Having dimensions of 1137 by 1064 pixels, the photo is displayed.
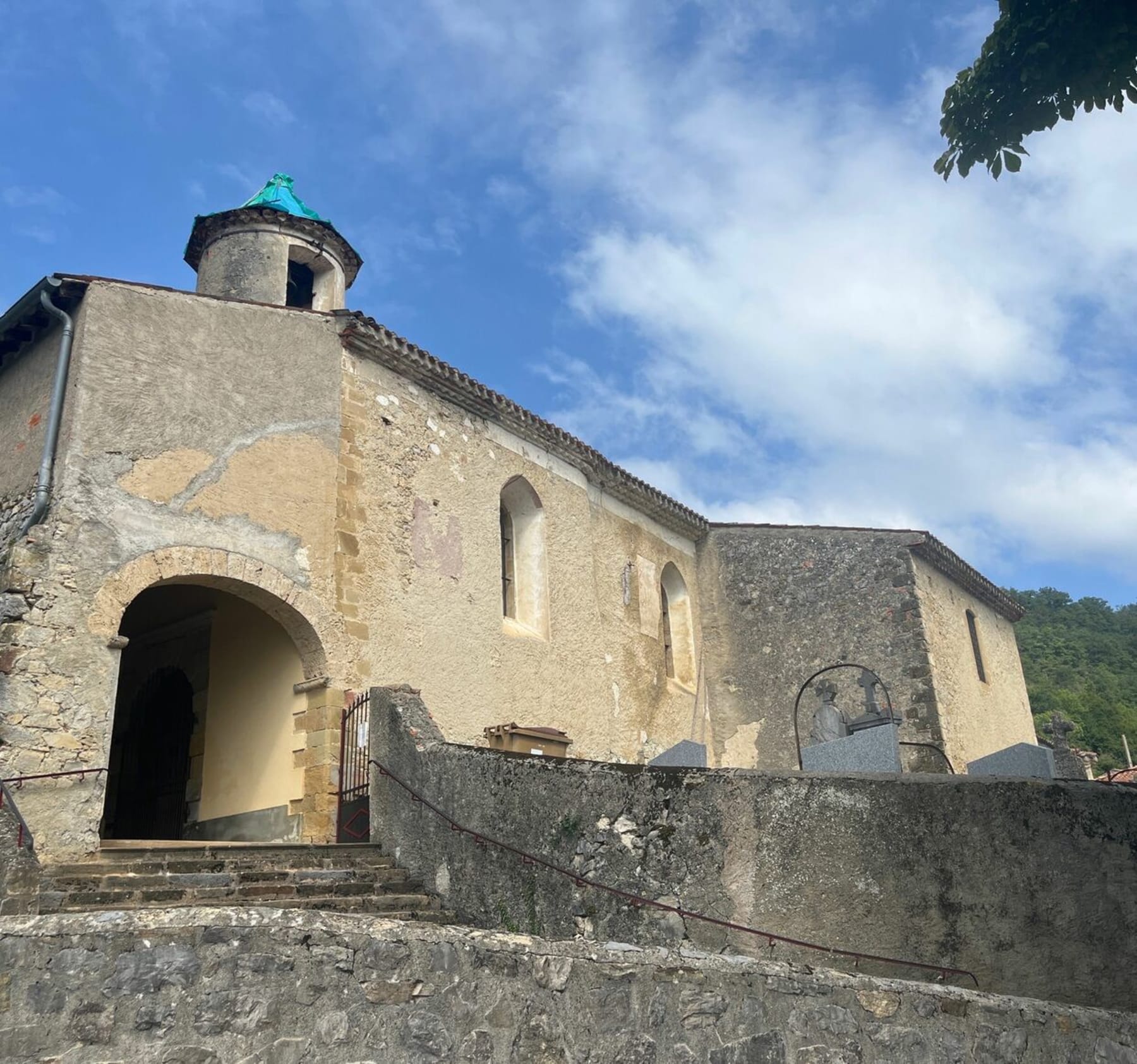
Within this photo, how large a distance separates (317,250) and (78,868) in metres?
9.93

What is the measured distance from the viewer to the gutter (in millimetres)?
8727

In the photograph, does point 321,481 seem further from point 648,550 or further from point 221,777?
point 648,550

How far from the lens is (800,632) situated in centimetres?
1620

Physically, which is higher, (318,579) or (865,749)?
(318,579)

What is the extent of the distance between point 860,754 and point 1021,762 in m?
1.64

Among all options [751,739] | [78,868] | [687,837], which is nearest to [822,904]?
[687,837]

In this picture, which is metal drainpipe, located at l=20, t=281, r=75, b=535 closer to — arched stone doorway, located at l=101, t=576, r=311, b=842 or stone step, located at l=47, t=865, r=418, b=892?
arched stone doorway, located at l=101, t=576, r=311, b=842

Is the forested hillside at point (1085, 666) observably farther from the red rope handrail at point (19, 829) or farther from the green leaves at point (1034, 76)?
the red rope handrail at point (19, 829)

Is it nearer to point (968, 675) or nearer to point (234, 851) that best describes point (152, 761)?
point (234, 851)

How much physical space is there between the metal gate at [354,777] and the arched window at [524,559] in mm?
3536

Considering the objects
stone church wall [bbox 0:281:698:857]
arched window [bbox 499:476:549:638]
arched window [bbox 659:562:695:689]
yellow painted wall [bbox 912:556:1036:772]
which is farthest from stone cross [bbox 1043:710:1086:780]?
arched window [bbox 499:476:549:638]

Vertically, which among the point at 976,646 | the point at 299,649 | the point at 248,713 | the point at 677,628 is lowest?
the point at 248,713

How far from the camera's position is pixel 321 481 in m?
10.6

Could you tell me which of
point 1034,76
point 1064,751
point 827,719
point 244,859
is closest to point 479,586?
point 244,859
